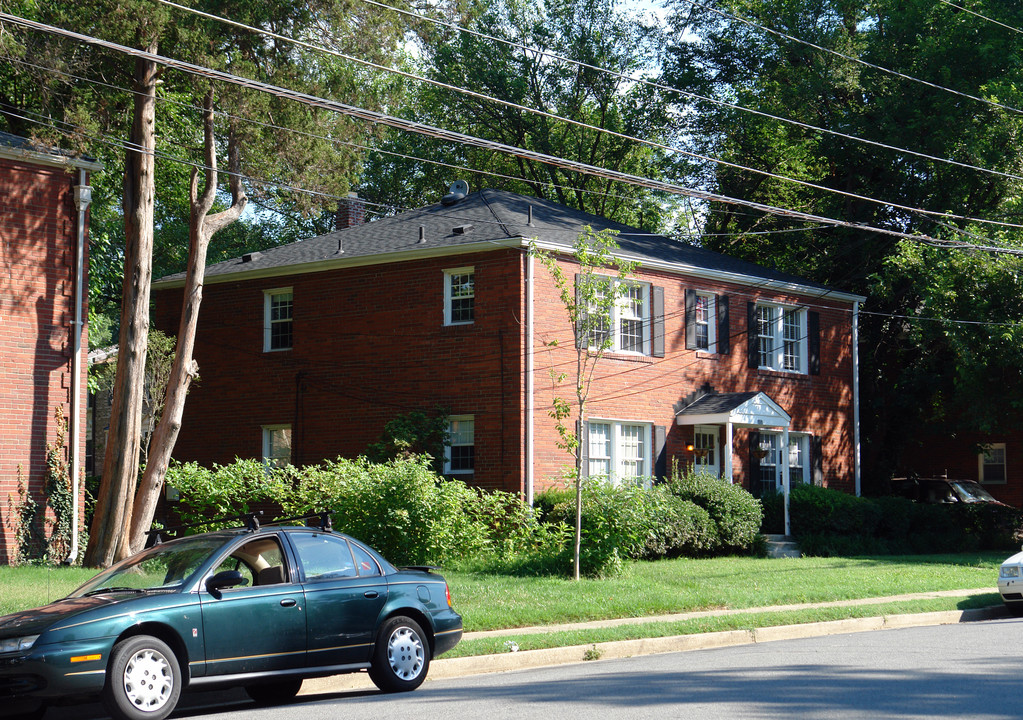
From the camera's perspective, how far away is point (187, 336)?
21.1 meters

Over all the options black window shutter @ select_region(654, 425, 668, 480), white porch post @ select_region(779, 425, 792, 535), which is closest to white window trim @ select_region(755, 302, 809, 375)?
white porch post @ select_region(779, 425, 792, 535)

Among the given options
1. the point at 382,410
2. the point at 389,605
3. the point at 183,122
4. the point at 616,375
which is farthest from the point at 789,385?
the point at 389,605

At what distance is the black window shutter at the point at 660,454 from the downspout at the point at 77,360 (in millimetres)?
12968

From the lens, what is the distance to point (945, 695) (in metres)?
9.15

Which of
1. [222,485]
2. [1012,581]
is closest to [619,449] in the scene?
[222,485]

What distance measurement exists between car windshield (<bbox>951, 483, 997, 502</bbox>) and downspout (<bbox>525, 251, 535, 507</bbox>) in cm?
1491

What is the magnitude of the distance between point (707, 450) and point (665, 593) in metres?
11.7

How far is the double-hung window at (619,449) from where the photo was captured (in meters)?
25.9

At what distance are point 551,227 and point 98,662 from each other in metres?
19.7

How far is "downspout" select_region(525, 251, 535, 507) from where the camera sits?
79.6 ft

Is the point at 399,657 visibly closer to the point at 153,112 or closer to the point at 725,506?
the point at 153,112

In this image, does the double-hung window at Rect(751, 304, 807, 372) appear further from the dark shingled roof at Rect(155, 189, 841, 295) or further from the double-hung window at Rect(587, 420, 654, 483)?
the double-hung window at Rect(587, 420, 654, 483)

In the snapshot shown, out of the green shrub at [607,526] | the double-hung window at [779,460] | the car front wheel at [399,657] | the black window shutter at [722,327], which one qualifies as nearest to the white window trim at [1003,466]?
the double-hung window at [779,460]

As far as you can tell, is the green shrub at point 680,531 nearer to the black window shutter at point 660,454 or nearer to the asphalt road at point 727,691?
the black window shutter at point 660,454
